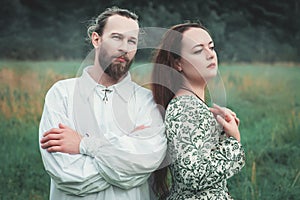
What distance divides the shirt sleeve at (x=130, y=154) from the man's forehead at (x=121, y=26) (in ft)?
1.34

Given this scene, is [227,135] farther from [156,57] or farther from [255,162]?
[255,162]

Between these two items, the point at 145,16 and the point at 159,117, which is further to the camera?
the point at 145,16

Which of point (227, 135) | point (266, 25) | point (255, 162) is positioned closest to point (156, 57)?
point (227, 135)

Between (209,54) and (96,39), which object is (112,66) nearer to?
(96,39)

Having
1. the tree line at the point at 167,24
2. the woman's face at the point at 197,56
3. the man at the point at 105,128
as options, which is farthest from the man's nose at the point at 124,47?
the tree line at the point at 167,24

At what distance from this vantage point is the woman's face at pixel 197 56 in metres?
2.35

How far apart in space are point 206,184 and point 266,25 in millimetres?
2502

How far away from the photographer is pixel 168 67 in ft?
7.91

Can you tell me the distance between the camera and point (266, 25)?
446 cm

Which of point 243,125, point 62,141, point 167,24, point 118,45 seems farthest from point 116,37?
point 243,125

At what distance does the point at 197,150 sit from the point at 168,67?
40 centimetres

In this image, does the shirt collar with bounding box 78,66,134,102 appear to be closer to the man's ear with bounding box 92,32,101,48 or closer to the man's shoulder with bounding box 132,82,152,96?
the man's shoulder with bounding box 132,82,152,96

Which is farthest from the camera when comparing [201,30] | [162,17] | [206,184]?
[162,17]

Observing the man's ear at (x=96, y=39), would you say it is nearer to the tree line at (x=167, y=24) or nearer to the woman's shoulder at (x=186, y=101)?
the woman's shoulder at (x=186, y=101)
